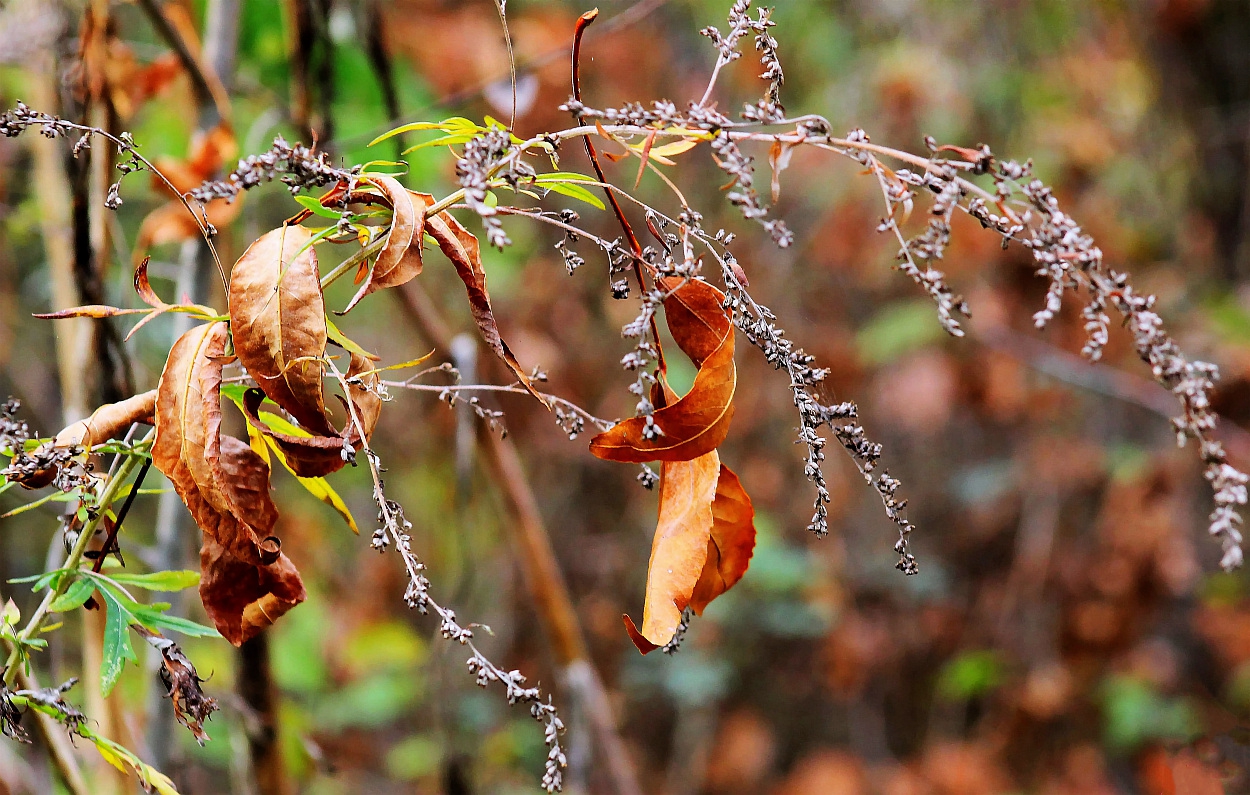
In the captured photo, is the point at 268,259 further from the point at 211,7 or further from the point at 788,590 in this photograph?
the point at 788,590

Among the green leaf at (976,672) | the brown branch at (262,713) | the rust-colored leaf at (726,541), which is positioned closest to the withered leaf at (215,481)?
the rust-colored leaf at (726,541)

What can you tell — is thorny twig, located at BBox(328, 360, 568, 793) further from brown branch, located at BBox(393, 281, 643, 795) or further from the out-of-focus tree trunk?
the out-of-focus tree trunk

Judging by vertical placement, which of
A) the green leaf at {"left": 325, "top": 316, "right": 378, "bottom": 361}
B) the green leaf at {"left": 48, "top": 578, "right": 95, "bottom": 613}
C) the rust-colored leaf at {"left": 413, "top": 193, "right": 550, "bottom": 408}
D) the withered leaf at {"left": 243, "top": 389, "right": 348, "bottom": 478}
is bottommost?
the green leaf at {"left": 48, "top": 578, "right": 95, "bottom": 613}

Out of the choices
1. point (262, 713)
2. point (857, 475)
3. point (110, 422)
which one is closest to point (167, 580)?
point (110, 422)

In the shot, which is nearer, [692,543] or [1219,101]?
[692,543]

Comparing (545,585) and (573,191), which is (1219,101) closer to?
(545,585)

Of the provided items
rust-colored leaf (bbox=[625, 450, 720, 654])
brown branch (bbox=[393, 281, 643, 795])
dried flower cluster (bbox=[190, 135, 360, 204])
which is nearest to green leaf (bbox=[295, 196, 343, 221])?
dried flower cluster (bbox=[190, 135, 360, 204])
